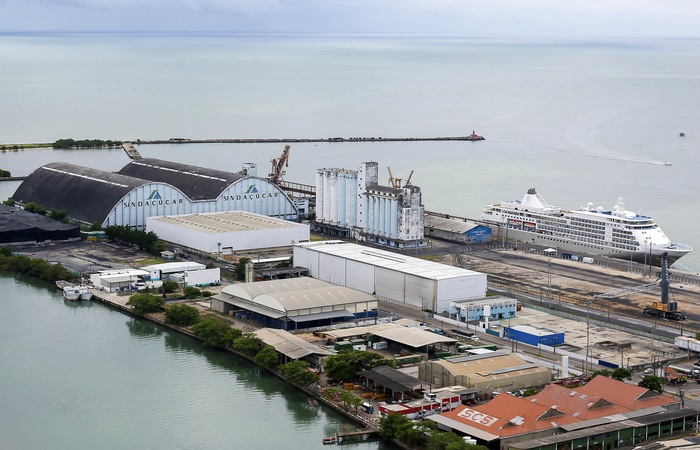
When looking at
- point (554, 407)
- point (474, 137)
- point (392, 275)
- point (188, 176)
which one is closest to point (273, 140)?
point (474, 137)

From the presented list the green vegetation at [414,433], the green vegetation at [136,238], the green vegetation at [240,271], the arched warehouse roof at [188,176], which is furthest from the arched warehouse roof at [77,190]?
the green vegetation at [414,433]

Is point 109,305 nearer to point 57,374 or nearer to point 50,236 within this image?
point 57,374

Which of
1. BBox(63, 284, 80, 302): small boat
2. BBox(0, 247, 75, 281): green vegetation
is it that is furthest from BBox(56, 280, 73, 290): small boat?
BBox(63, 284, 80, 302): small boat

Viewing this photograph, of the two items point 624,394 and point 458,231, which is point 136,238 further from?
point 624,394

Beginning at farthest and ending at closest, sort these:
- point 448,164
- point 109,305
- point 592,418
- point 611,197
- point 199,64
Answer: point 199,64 → point 448,164 → point 611,197 → point 109,305 → point 592,418

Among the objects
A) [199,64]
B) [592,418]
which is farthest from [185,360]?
[199,64]
